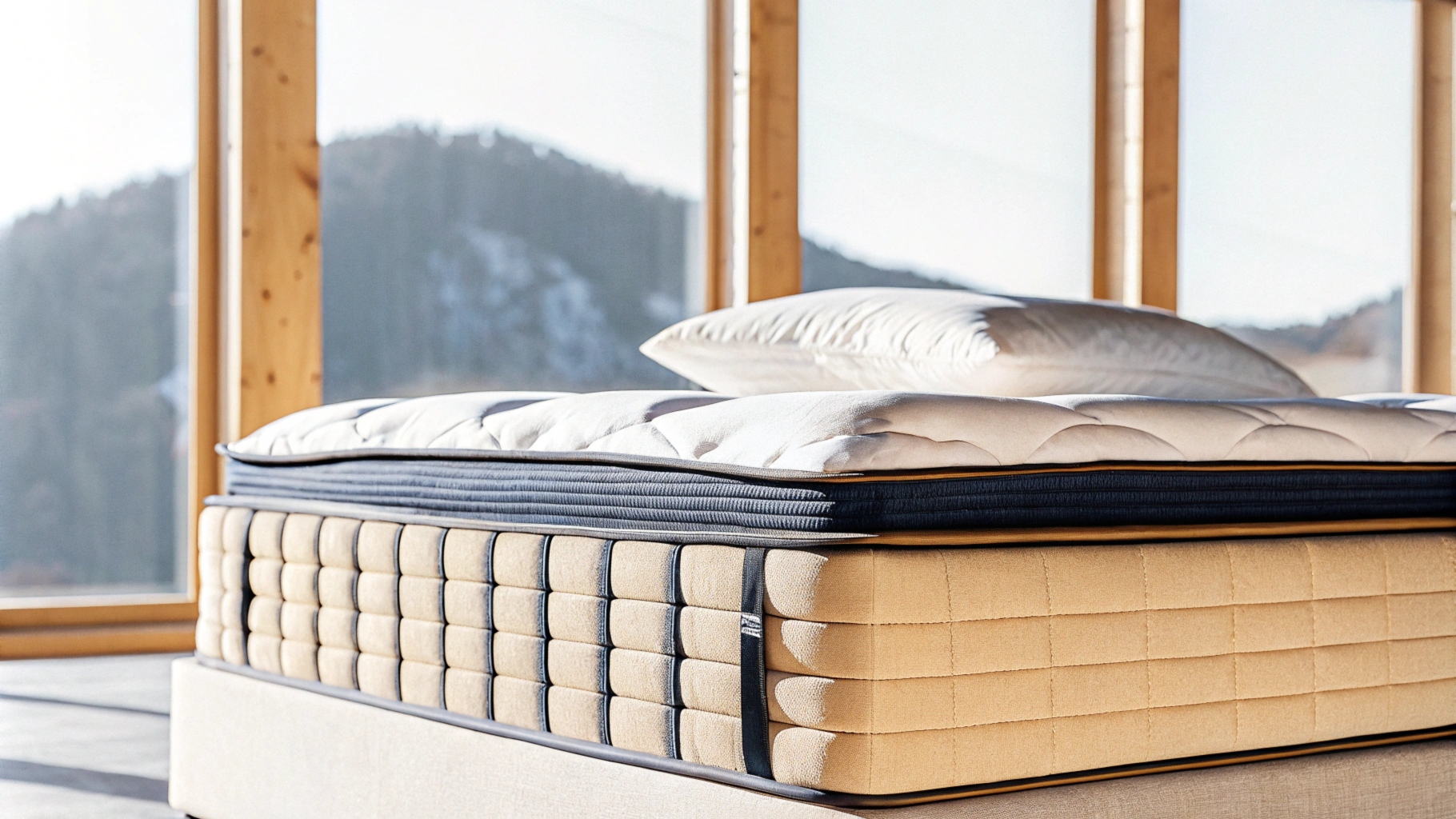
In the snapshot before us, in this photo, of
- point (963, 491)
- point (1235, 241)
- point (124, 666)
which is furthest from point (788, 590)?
point (1235, 241)

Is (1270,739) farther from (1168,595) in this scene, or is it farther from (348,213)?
(348,213)

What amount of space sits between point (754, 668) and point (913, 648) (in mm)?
115

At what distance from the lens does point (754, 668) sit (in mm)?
1008

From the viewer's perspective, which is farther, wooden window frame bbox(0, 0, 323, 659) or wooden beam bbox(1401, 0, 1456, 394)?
wooden beam bbox(1401, 0, 1456, 394)

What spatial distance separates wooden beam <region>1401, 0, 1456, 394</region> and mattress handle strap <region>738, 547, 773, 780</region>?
474cm

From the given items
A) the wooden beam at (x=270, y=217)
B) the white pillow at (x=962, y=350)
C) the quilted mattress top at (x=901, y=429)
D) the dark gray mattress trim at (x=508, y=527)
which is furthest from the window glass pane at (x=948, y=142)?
the quilted mattress top at (x=901, y=429)

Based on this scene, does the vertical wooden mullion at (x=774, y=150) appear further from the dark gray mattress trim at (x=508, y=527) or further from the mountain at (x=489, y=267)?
the dark gray mattress trim at (x=508, y=527)

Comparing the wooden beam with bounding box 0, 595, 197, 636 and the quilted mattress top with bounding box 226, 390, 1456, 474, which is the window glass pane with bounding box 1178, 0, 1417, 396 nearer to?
the wooden beam with bounding box 0, 595, 197, 636

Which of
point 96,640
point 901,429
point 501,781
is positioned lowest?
point 96,640

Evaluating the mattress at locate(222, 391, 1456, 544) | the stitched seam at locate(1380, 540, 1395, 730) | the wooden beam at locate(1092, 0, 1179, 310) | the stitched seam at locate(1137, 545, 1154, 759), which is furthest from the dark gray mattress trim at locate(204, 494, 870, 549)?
the wooden beam at locate(1092, 0, 1179, 310)

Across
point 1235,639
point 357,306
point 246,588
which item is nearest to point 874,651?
point 1235,639

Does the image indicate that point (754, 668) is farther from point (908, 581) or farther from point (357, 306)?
point (357, 306)

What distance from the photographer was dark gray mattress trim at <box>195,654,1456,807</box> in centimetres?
97

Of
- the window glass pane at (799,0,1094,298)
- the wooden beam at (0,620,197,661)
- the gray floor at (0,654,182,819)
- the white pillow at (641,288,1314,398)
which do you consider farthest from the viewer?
the window glass pane at (799,0,1094,298)
